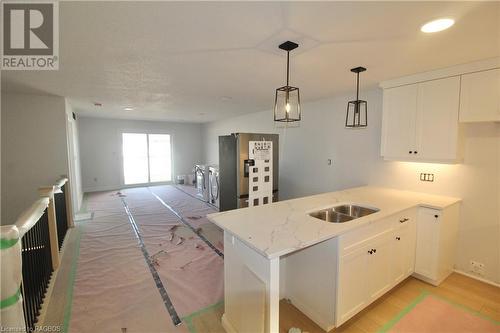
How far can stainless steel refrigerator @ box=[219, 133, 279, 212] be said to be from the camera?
148 inches

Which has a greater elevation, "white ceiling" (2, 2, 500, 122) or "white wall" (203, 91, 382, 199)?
"white ceiling" (2, 2, 500, 122)

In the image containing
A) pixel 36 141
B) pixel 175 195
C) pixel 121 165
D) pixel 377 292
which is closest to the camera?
pixel 377 292

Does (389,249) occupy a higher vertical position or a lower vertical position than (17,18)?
lower

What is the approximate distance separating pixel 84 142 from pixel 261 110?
566cm

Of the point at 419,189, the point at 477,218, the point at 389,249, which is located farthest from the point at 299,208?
the point at 477,218

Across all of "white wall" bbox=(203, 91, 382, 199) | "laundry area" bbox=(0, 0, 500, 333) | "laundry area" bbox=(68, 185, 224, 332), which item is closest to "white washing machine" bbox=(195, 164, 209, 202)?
"laundry area" bbox=(68, 185, 224, 332)

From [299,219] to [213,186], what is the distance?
386 cm

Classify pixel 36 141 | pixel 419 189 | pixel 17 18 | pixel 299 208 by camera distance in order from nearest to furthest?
pixel 17 18 → pixel 299 208 → pixel 419 189 → pixel 36 141

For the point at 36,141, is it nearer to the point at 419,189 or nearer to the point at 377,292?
the point at 377,292

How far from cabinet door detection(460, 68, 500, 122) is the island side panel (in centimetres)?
258

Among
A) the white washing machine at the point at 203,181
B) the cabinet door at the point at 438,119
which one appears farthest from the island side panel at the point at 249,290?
the white washing machine at the point at 203,181

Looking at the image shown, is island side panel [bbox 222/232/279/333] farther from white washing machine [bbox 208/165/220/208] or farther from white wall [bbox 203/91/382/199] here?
white washing machine [bbox 208/165/220/208]

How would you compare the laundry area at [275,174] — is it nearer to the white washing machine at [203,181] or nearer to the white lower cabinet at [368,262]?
the white lower cabinet at [368,262]

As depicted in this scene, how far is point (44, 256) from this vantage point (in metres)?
2.41
